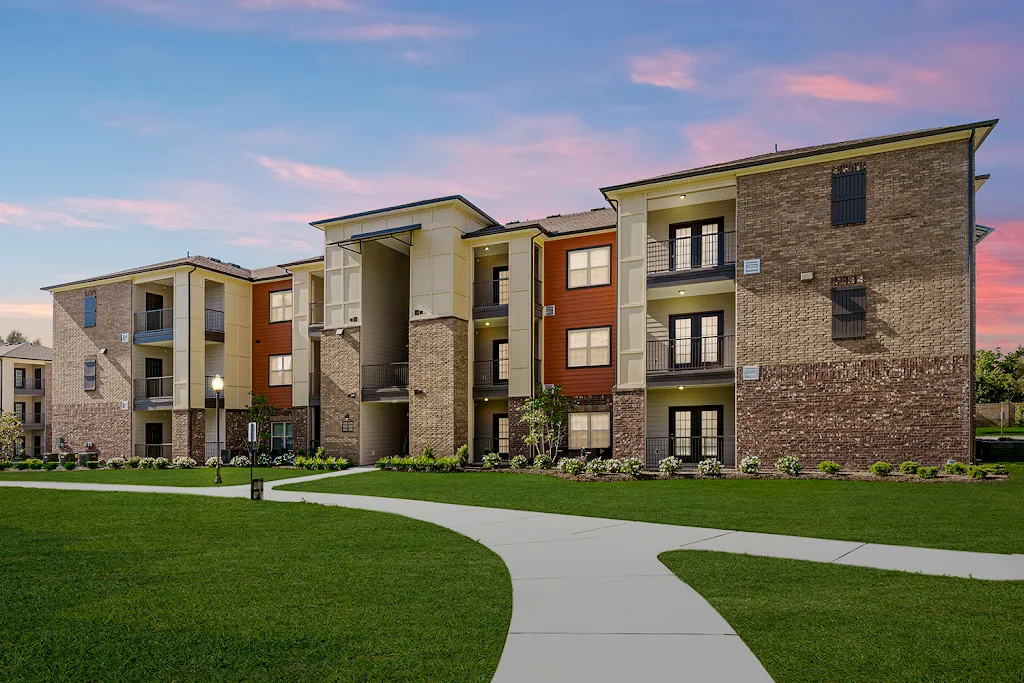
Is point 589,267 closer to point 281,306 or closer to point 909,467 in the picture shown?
point 909,467

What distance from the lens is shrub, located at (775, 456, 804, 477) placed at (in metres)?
18.8

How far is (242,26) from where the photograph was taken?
13.1m

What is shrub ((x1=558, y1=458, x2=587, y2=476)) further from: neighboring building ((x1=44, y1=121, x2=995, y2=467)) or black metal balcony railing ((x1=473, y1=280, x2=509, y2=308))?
black metal balcony railing ((x1=473, y1=280, x2=509, y2=308))

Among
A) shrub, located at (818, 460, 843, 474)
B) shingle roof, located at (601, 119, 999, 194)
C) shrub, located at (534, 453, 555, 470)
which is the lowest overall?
shrub, located at (534, 453, 555, 470)

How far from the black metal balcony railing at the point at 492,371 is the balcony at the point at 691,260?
7371 millimetres

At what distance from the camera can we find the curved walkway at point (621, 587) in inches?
178

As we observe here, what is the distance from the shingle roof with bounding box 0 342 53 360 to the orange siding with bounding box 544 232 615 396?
4421cm

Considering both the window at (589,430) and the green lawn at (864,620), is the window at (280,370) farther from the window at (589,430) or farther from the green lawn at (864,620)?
the green lawn at (864,620)

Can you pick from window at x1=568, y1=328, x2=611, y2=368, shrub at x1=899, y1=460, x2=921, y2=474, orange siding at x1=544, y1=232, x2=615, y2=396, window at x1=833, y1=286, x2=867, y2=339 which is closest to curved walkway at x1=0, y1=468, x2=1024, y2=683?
shrub at x1=899, y1=460, x2=921, y2=474

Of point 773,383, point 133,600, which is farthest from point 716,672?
point 773,383

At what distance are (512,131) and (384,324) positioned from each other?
13994 mm

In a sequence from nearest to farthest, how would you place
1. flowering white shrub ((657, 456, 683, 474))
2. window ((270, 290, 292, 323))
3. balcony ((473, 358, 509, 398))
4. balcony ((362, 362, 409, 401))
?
1. flowering white shrub ((657, 456, 683, 474))
2. balcony ((473, 358, 509, 398))
3. balcony ((362, 362, 409, 401))
4. window ((270, 290, 292, 323))

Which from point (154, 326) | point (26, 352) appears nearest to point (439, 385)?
point (154, 326)

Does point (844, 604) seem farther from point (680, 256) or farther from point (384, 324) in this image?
point (384, 324)
